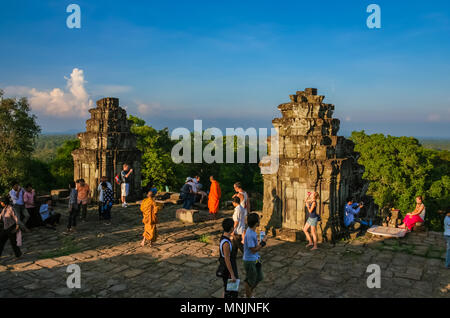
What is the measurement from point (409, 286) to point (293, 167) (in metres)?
4.05

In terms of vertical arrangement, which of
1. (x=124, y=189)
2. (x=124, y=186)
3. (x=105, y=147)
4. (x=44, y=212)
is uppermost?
(x=105, y=147)

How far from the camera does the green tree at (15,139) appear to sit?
2472 cm

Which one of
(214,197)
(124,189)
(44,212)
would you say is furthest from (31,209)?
(214,197)

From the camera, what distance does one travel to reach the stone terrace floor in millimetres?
5824

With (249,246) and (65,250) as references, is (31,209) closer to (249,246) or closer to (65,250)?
(65,250)

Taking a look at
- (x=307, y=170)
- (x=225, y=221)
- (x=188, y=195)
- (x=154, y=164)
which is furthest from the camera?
(x=154, y=164)

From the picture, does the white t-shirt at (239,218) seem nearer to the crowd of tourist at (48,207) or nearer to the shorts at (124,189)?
the crowd of tourist at (48,207)

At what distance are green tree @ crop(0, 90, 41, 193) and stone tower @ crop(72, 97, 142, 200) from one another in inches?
565

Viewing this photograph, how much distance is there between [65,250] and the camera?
8008mm

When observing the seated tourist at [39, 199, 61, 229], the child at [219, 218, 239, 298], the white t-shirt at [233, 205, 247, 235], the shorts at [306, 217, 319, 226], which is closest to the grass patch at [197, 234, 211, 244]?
the white t-shirt at [233, 205, 247, 235]

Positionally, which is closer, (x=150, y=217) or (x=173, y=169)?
(x=150, y=217)

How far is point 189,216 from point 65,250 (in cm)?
399

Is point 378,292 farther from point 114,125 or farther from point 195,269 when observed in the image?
point 114,125
